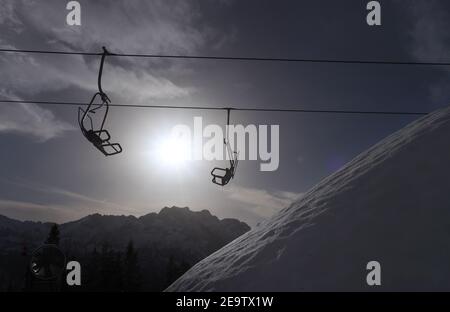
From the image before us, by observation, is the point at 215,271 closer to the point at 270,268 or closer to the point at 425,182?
the point at 270,268

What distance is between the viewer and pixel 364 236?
7.57 meters

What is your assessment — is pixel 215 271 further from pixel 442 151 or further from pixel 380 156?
pixel 442 151

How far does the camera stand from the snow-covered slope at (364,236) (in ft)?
21.7

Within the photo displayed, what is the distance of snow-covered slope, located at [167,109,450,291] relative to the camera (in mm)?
6621

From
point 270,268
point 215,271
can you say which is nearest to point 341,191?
point 270,268

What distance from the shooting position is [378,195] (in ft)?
28.2
